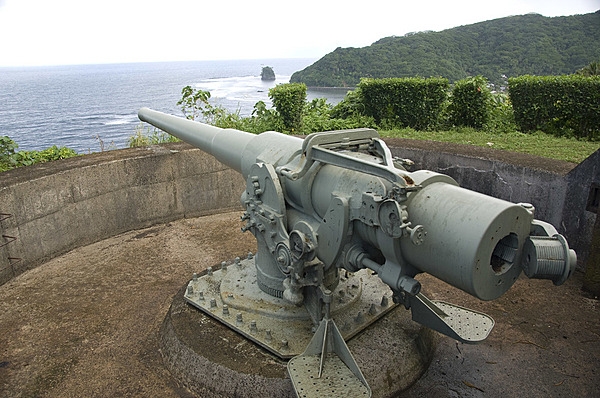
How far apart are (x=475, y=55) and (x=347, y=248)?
30.2m

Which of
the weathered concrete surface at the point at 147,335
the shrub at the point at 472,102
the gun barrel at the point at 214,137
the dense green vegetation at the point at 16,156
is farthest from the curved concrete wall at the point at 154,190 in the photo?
the shrub at the point at 472,102

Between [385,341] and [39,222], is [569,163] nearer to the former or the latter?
[385,341]

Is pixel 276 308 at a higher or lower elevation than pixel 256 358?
higher

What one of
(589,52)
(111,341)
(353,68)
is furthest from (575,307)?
(589,52)

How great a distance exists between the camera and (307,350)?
346cm

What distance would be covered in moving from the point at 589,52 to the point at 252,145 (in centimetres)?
2714

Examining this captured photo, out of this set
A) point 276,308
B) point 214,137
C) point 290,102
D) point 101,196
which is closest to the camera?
point 276,308

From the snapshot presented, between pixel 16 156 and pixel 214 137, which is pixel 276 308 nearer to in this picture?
pixel 214 137

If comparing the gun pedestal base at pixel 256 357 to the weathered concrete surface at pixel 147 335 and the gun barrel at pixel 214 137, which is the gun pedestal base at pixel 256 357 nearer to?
the weathered concrete surface at pixel 147 335

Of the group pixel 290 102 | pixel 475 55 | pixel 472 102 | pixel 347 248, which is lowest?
pixel 347 248

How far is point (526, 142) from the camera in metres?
8.00

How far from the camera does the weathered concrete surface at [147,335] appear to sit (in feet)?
12.2

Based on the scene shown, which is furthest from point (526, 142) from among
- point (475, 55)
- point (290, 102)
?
point (475, 55)

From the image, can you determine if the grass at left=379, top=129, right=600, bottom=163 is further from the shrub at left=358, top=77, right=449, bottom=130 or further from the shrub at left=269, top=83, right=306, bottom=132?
the shrub at left=269, top=83, right=306, bottom=132
